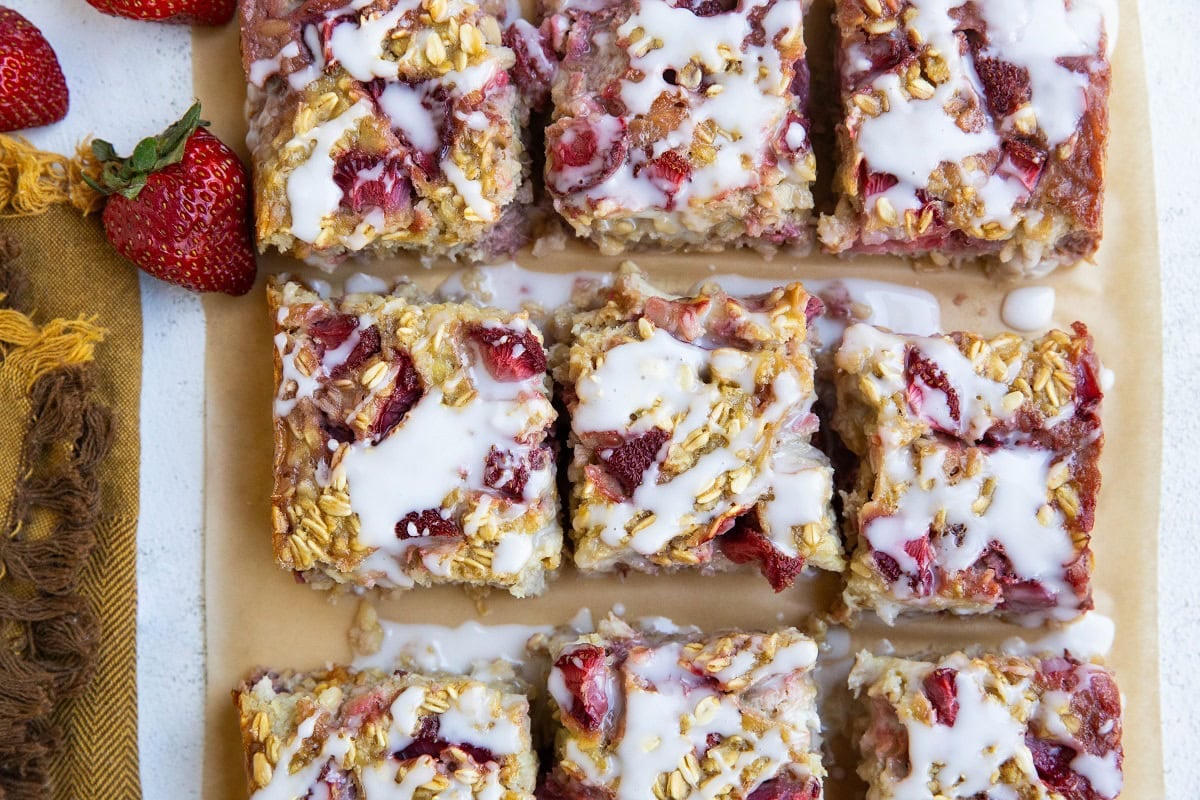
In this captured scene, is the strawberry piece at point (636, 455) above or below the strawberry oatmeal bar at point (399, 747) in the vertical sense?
above

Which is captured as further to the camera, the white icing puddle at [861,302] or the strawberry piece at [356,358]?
the white icing puddle at [861,302]

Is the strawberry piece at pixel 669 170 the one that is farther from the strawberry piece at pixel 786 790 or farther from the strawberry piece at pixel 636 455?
the strawberry piece at pixel 786 790

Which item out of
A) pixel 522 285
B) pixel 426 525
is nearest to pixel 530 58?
pixel 522 285

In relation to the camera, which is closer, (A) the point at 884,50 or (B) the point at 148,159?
(B) the point at 148,159

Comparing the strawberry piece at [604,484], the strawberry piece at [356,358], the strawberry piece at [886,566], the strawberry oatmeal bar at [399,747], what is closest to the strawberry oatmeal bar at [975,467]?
the strawberry piece at [886,566]

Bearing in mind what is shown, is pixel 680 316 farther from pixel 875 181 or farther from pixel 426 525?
pixel 426 525

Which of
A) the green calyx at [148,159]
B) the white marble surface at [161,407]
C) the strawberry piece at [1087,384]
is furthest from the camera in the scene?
the white marble surface at [161,407]

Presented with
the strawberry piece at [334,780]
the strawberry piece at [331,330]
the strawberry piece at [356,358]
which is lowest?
the strawberry piece at [334,780]
